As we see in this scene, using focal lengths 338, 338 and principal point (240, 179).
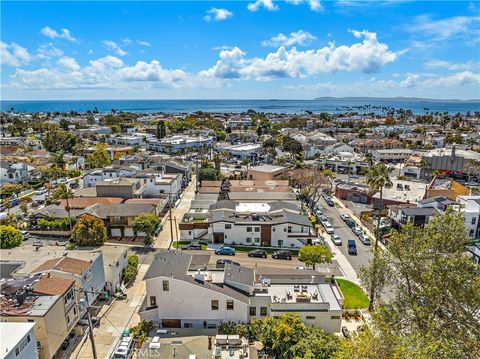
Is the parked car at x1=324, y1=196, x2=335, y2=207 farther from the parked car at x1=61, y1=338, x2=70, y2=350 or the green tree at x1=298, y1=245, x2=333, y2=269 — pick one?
the parked car at x1=61, y1=338, x2=70, y2=350

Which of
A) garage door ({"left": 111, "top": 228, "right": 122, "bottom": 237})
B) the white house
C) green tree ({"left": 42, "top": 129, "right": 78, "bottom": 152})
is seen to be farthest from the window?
green tree ({"left": 42, "top": 129, "right": 78, "bottom": 152})

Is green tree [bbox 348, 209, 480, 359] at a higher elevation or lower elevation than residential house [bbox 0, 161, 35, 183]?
higher

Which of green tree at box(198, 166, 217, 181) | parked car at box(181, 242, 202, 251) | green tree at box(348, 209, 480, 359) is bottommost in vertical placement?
parked car at box(181, 242, 202, 251)

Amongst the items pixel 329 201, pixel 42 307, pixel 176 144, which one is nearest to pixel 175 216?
pixel 329 201

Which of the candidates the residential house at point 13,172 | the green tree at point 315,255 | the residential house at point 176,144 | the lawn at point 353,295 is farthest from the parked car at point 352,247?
the residential house at point 176,144

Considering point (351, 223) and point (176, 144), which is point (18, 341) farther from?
point (176, 144)

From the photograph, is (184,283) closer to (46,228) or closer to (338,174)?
(46,228)

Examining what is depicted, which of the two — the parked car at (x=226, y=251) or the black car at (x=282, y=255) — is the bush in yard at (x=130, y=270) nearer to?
the parked car at (x=226, y=251)
